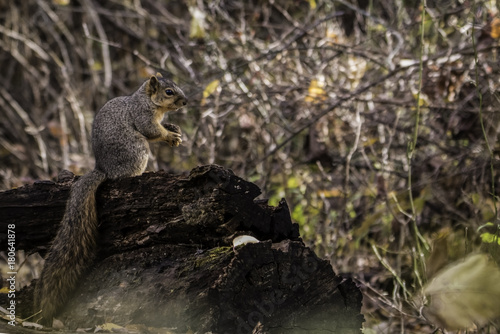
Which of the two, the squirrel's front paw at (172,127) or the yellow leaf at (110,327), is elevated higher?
the squirrel's front paw at (172,127)

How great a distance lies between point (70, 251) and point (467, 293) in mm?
1494

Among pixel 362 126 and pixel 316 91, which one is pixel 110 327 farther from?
pixel 362 126

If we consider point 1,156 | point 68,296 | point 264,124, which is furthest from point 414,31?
point 1,156

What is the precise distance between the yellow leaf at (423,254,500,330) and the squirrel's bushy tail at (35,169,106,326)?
1.36 metres

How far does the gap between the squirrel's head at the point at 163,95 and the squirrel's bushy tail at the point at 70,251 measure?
0.61 metres

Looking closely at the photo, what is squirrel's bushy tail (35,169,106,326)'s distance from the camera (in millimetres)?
2170

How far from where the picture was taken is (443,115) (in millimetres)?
4531

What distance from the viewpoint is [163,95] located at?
9.42 ft

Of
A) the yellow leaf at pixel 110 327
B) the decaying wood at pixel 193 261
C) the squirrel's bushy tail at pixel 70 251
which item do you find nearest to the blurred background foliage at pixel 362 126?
the decaying wood at pixel 193 261

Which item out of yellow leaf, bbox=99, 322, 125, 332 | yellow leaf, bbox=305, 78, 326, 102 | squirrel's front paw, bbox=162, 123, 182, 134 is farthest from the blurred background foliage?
yellow leaf, bbox=99, 322, 125, 332

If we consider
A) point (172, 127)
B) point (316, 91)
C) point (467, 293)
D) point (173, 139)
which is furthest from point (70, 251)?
point (316, 91)

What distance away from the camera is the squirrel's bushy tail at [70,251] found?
217 centimetres

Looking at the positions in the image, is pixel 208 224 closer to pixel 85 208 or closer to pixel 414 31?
pixel 85 208

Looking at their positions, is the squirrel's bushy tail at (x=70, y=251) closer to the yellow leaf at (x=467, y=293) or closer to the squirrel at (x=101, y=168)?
the squirrel at (x=101, y=168)
